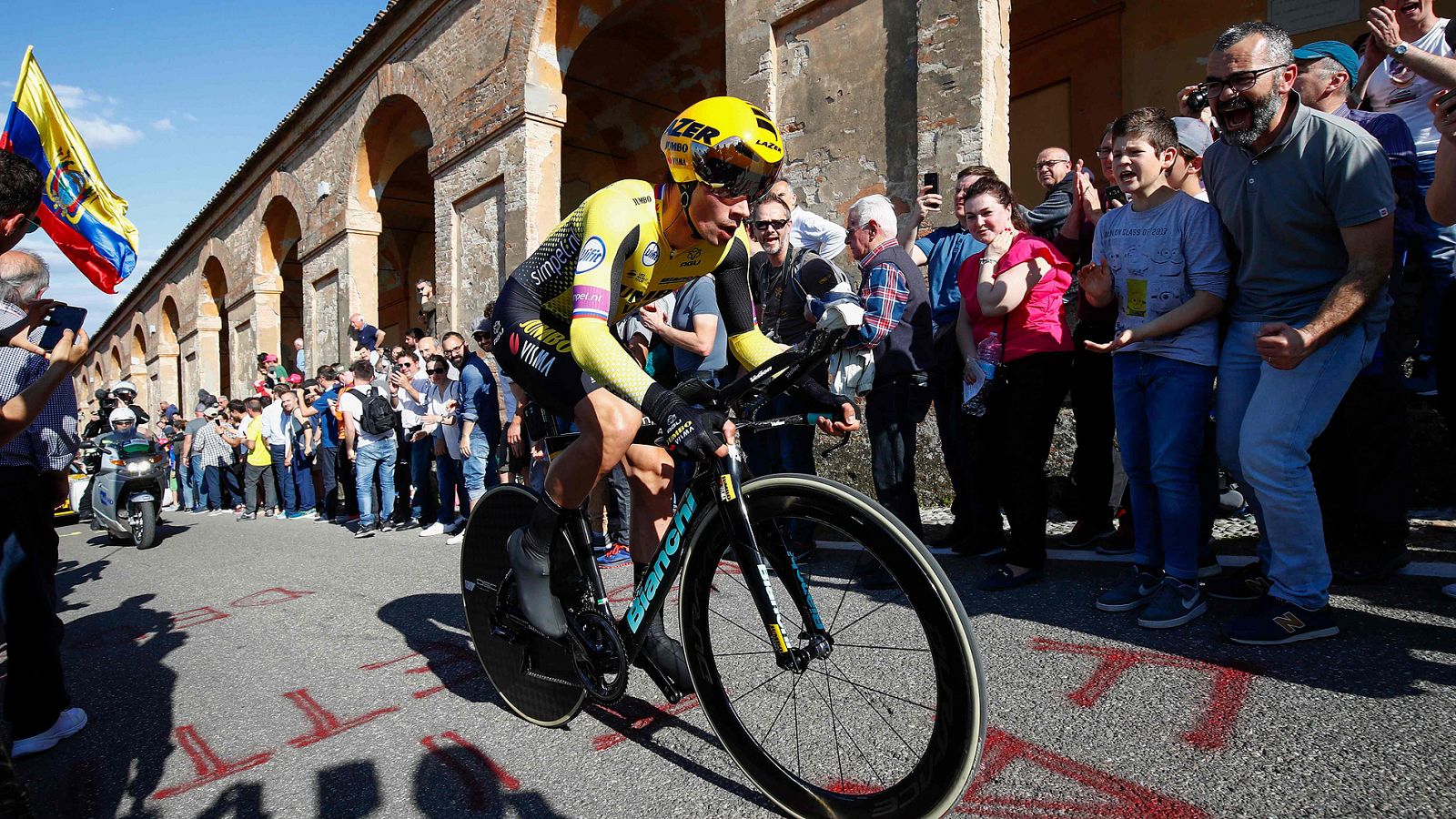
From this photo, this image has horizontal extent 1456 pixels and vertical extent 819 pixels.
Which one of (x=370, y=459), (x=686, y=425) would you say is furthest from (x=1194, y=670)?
(x=370, y=459)

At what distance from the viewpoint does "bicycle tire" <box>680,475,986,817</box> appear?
163 centimetres

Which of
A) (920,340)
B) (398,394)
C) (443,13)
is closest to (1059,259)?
(920,340)

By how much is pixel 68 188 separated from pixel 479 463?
4353mm

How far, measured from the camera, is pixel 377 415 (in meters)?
8.60

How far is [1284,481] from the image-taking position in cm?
269

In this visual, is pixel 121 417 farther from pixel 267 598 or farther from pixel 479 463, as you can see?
pixel 267 598

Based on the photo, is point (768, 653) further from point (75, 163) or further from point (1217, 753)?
point (75, 163)

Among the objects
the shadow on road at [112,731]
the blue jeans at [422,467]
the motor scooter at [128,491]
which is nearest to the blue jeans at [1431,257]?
the shadow on road at [112,731]

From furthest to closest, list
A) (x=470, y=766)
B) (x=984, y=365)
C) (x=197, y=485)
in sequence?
(x=197, y=485), (x=984, y=365), (x=470, y=766)

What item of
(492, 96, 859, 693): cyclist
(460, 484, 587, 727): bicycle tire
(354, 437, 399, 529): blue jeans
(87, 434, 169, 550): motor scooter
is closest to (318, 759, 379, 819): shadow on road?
(460, 484, 587, 727): bicycle tire

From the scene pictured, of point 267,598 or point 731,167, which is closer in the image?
point 731,167

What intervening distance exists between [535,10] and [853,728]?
43.2 ft

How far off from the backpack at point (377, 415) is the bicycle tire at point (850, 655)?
748cm

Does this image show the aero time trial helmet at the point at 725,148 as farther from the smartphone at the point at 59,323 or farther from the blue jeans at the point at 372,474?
the blue jeans at the point at 372,474
